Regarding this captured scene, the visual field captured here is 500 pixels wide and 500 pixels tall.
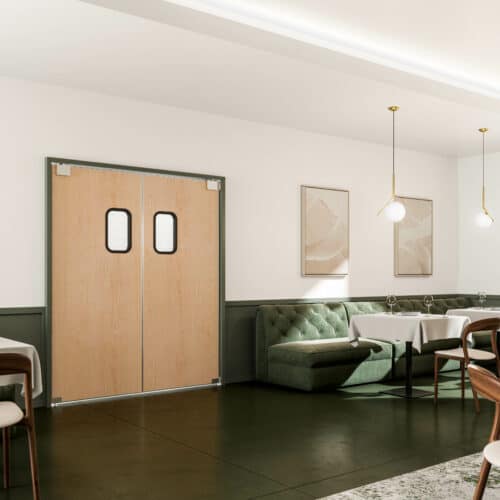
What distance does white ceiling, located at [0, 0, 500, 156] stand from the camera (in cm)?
429

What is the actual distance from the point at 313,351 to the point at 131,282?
1.97m

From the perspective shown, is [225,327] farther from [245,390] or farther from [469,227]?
[469,227]

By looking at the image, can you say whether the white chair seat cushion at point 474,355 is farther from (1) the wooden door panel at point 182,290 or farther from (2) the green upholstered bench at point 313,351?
(1) the wooden door panel at point 182,290

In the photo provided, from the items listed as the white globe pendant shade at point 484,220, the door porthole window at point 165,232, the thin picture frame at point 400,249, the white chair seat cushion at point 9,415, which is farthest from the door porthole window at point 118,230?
the white globe pendant shade at point 484,220

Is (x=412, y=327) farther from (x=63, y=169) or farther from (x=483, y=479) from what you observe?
(x=63, y=169)

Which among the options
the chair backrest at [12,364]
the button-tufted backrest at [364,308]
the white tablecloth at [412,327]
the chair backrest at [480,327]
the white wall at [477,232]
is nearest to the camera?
the chair backrest at [12,364]

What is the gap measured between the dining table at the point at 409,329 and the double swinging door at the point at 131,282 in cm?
165

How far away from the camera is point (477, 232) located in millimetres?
9242

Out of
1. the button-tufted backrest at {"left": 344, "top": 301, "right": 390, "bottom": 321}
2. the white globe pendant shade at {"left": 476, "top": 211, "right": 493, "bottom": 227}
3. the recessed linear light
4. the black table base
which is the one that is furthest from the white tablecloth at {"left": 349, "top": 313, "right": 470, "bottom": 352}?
the recessed linear light

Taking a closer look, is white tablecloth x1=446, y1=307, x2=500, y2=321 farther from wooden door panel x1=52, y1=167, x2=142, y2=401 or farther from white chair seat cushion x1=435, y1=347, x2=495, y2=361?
wooden door panel x1=52, y1=167, x2=142, y2=401

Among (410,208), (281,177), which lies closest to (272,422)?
(281,177)

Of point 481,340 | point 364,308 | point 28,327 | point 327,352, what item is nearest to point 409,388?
point 327,352

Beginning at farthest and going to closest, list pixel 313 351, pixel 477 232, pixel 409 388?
1. pixel 477 232
2. pixel 313 351
3. pixel 409 388

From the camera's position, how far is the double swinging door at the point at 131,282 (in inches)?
231
